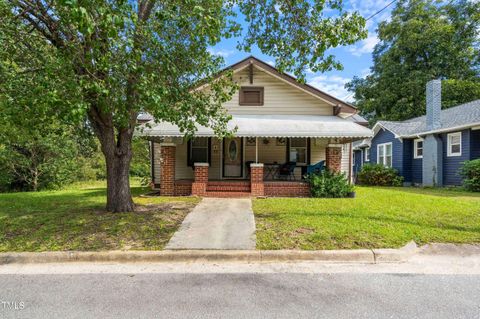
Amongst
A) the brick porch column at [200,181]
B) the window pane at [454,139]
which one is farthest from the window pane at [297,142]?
the window pane at [454,139]

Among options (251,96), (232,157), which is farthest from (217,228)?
(251,96)

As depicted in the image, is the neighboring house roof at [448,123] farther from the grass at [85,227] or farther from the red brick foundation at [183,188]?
the grass at [85,227]

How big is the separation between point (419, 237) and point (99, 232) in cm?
613

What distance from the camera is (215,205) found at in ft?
27.2

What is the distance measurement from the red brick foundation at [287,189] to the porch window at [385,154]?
11.2m

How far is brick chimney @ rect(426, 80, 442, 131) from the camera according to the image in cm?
1536

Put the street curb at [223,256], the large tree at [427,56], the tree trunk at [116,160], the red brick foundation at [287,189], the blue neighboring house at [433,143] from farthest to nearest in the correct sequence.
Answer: the large tree at [427,56] < the blue neighboring house at [433,143] < the red brick foundation at [287,189] < the tree trunk at [116,160] < the street curb at [223,256]

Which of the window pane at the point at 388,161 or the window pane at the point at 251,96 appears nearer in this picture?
the window pane at the point at 251,96

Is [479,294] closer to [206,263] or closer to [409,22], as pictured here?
[206,263]

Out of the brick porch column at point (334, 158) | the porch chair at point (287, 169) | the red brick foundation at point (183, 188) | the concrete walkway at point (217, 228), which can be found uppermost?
the brick porch column at point (334, 158)

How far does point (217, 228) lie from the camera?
5.89 m

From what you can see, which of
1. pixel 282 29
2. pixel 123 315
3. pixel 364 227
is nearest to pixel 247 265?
pixel 123 315

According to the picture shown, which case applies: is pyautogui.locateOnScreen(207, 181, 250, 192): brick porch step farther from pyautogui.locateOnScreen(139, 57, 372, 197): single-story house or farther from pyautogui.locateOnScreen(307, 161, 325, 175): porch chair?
pyautogui.locateOnScreen(307, 161, 325, 175): porch chair

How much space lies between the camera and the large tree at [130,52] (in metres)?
4.63
